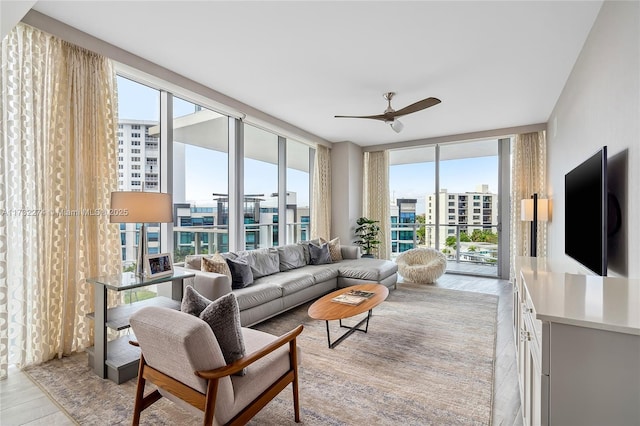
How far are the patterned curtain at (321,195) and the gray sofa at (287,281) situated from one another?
2.95 ft

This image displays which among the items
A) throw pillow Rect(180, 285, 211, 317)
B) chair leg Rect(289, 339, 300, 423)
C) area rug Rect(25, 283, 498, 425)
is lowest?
area rug Rect(25, 283, 498, 425)

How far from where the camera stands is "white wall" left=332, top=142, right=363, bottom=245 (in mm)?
6406

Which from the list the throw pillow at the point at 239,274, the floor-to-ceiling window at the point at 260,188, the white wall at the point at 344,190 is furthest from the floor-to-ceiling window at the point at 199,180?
the white wall at the point at 344,190

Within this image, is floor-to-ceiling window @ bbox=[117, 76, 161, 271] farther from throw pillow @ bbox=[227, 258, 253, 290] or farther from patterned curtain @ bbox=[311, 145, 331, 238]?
patterned curtain @ bbox=[311, 145, 331, 238]

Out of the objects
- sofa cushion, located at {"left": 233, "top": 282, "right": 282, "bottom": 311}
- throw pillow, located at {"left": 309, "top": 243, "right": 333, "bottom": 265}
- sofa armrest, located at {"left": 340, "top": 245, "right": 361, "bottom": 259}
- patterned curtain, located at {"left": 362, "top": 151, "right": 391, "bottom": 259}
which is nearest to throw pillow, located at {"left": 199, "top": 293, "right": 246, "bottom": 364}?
sofa cushion, located at {"left": 233, "top": 282, "right": 282, "bottom": 311}

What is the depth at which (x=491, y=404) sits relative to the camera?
6.49 ft

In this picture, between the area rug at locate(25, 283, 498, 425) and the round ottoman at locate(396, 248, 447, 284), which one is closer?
the area rug at locate(25, 283, 498, 425)

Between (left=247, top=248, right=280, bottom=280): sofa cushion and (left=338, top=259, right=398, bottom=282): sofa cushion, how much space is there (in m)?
1.02

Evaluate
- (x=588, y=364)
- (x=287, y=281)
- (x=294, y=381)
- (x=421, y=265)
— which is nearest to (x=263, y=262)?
(x=287, y=281)

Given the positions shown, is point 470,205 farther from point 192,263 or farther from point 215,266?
point 192,263

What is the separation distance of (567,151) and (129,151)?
4.79m

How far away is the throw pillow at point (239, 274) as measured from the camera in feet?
10.9

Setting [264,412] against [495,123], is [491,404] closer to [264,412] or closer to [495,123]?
[264,412]

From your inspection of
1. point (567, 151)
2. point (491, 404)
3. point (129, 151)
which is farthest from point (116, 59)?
point (567, 151)
